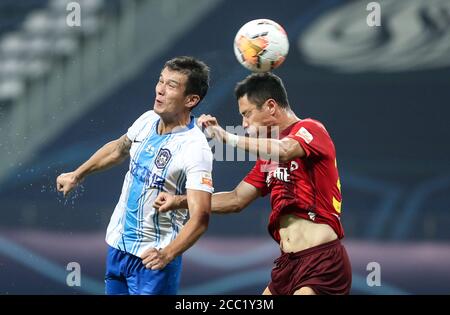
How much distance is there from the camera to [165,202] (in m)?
5.21

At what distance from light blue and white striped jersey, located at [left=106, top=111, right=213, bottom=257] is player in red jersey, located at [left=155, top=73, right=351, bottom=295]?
287 millimetres

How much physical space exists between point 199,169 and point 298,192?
645mm

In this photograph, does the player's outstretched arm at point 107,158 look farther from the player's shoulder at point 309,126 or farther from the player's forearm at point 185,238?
the player's shoulder at point 309,126

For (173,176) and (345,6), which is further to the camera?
(345,6)

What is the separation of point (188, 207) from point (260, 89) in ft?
2.99

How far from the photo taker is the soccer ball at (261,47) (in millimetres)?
6090

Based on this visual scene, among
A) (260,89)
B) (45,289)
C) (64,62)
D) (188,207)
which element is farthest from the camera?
(64,62)

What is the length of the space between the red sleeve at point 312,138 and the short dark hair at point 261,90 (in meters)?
0.23

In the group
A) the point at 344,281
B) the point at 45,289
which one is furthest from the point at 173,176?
the point at 45,289

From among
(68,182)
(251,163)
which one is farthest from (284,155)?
(251,163)

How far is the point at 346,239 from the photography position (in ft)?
29.7

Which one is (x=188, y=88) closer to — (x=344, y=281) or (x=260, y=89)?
(x=260, y=89)

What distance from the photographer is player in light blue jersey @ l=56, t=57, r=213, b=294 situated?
17.7 feet

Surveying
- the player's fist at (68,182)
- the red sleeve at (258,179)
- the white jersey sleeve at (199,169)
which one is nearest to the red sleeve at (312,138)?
the red sleeve at (258,179)
